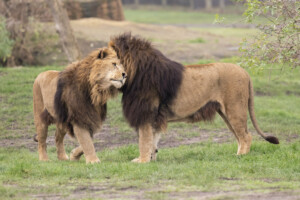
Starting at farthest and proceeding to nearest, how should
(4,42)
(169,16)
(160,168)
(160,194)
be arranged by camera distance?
(169,16) → (4,42) → (160,168) → (160,194)

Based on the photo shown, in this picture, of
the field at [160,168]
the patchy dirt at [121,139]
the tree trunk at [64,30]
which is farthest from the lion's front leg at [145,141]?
the tree trunk at [64,30]

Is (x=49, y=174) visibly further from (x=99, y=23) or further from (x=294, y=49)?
(x=99, y=23)

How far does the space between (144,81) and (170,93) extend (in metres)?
0.40

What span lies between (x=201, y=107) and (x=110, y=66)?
1.30 metres

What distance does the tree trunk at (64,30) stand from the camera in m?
14.2

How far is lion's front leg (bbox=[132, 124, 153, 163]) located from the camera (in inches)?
271

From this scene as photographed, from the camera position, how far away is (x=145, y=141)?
6895 millimetres

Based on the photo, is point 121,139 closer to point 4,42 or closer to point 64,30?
point 4,42

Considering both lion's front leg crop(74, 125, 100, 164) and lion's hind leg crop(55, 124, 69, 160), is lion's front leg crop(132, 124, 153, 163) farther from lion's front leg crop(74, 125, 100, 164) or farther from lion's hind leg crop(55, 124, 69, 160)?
lion's hind leg crop(55, 124, 69, 160)

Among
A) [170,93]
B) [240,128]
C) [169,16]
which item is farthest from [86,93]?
[169,16]

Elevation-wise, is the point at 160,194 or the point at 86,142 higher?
the point at 160,194

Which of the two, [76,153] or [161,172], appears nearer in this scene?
[161,172]

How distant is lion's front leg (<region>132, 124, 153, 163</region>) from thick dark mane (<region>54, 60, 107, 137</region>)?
1.76ft

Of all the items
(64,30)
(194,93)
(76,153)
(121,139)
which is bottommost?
(121,139)
